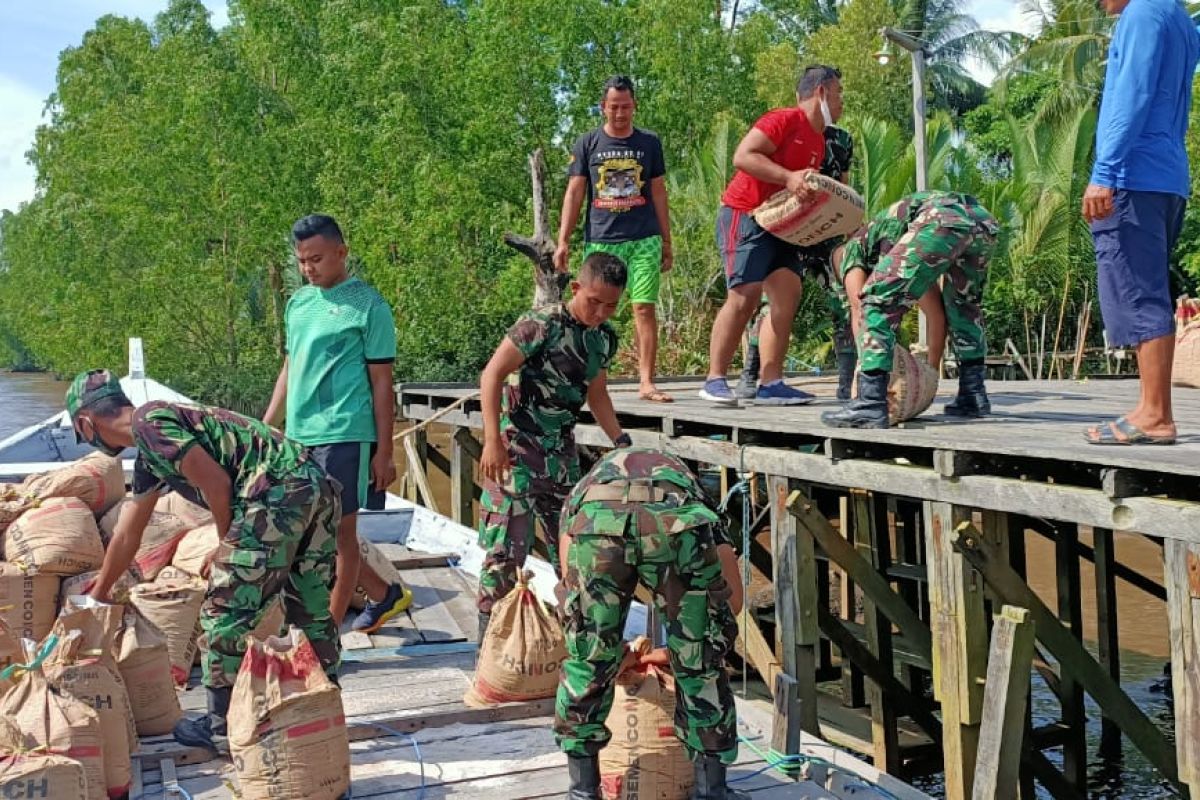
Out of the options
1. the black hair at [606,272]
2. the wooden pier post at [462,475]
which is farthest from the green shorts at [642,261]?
the wooden pier post at [462,475]

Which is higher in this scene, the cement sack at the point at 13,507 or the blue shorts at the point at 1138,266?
the blue shorts at the point at 1138,266

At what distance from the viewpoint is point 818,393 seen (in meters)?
8.15

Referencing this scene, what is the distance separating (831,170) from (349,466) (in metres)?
3.14

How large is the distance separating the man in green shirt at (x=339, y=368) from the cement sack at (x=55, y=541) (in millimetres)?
1317

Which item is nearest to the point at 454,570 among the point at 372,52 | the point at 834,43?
the point at 372,52

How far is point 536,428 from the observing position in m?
5.01

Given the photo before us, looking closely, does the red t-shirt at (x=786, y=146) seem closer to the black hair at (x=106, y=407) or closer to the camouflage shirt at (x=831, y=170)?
the camouflage shirt at (x=831, y=170)

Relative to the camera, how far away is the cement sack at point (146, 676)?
4.40 metres

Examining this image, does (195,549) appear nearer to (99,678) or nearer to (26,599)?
(26,599)

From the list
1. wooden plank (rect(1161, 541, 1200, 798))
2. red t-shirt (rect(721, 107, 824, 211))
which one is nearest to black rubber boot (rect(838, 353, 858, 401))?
red t-shirt (rect(721, 107, 824, 211))

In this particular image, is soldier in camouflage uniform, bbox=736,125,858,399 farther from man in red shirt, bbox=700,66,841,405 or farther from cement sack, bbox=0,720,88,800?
cement sack, bbox=0,720,88,800

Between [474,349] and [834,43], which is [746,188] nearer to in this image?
[474,349]

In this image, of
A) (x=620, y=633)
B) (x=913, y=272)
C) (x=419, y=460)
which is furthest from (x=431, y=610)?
(x=419, y=460)

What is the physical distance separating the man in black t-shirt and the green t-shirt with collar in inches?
77.8
